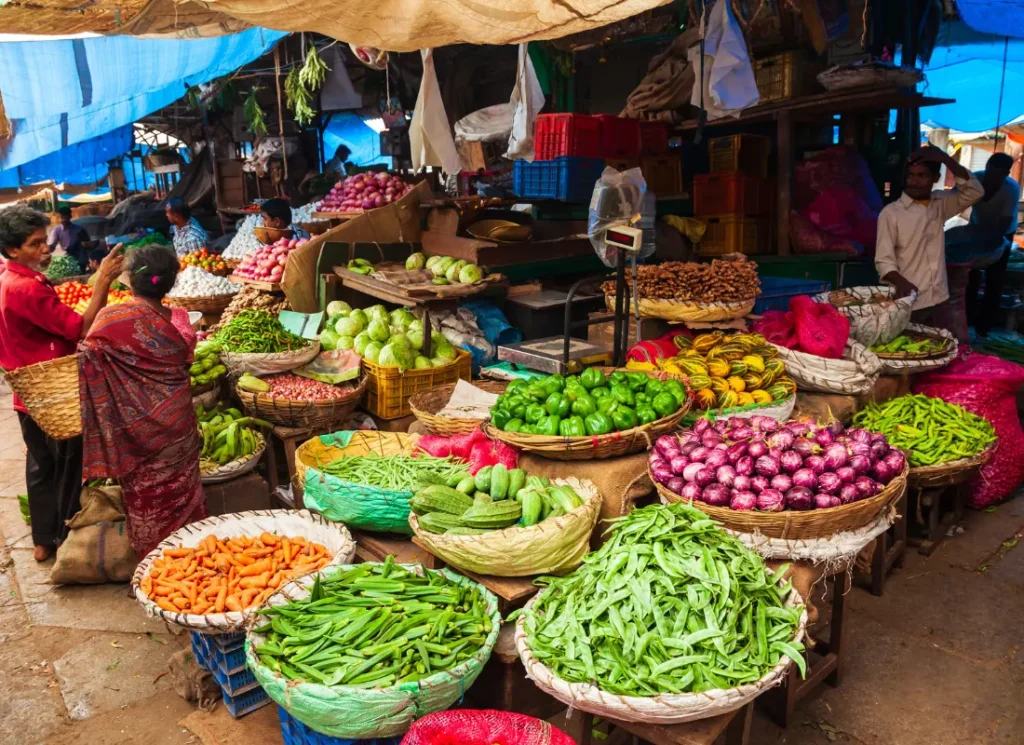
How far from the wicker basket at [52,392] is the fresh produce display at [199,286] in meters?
3.25

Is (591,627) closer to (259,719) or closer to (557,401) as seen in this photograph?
(557,401)

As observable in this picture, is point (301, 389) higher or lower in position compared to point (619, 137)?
lower

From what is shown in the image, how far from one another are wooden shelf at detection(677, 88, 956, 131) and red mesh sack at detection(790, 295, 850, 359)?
2.50 m

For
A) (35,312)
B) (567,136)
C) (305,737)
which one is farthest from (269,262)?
(305,737)

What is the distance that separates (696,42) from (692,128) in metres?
0.80

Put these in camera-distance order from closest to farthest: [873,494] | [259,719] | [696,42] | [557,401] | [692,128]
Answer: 1. [873,494]
2. [259,719]
3. [557,401]
4. [696,42]
5. [692,128]

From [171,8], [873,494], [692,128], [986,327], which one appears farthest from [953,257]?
[171,8]

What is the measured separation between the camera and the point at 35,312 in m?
3.97

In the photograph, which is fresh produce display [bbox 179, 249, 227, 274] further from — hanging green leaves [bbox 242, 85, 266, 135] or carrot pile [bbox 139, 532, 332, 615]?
carrot pile [bbox 139, 532, 332, 615]

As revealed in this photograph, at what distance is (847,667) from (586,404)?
68.1 inches

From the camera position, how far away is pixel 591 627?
7.34ft

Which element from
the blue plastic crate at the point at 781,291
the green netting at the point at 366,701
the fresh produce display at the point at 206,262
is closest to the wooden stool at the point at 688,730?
the green netting at the point at 366,701

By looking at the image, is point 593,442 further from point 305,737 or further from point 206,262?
point 206,262

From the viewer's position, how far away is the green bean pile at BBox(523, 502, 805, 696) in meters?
2.10
